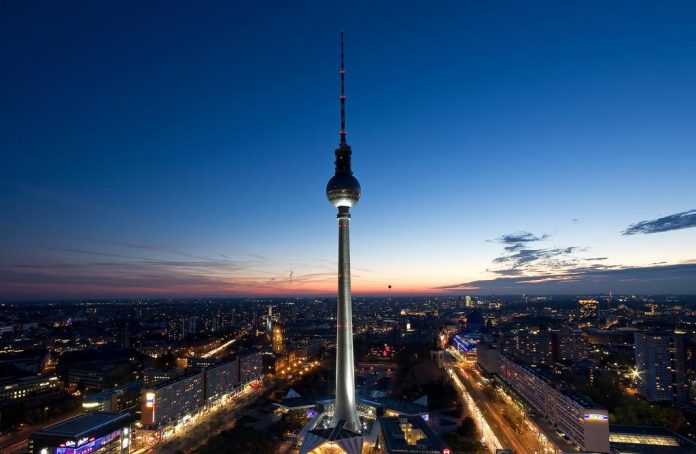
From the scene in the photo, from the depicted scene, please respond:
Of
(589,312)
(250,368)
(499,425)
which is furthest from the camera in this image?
(589,312)

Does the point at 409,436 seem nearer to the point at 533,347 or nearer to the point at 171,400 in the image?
the point at 171,400

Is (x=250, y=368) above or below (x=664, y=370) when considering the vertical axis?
below

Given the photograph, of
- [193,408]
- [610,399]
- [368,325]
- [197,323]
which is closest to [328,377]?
[193,408]

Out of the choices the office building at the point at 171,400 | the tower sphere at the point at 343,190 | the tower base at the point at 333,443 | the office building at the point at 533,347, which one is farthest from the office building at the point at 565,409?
the office building at the point at 171,400

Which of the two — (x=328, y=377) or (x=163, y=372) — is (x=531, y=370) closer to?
(x=328, y=377)

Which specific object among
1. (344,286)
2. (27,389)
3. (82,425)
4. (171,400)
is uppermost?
(344,286)

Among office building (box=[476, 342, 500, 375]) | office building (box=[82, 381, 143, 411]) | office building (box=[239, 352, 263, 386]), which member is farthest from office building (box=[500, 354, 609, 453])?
office building (box=[82, 381, 143, 411])

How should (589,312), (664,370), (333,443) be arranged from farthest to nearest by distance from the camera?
1. (589,312)
2. (664,370)
3. (333,443)

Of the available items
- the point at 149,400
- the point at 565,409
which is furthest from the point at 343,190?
the point at 565,409
